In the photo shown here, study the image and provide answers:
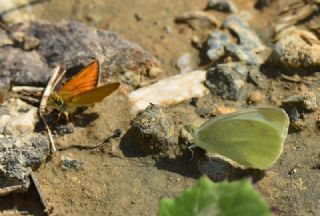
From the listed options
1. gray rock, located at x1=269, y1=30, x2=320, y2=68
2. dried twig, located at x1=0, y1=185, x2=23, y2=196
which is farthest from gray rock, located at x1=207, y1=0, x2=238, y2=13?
dried twig, located at x1=0, y1=185, x2=23, y2=196

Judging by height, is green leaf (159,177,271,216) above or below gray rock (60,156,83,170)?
above

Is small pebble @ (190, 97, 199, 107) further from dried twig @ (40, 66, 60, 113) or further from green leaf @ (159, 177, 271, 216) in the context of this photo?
green leaf @ (159, 177, 271, 216)

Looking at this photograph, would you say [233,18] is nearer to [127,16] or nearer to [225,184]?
[127,16]

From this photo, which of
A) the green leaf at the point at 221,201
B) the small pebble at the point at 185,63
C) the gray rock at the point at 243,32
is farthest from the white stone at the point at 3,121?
the gray rock at the point at 243,32

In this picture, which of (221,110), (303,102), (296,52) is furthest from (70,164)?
(296,52)

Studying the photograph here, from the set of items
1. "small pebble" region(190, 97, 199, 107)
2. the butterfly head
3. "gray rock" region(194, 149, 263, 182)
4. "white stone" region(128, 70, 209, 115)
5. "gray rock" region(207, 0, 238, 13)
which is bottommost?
"gray rock" region(194, 149, 263, 182)

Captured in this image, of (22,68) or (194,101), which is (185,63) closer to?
(194,101)

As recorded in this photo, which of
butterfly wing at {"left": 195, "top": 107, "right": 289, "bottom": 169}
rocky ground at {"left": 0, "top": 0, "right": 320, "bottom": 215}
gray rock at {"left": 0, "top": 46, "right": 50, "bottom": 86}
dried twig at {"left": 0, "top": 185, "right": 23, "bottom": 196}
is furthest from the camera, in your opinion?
gray rock at {"left": 0, "top": 46, "right": 50, "bottom": 86}

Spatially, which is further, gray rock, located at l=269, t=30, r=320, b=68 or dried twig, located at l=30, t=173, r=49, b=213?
gray rock, located at l=269, t=30, r=320, b=68
